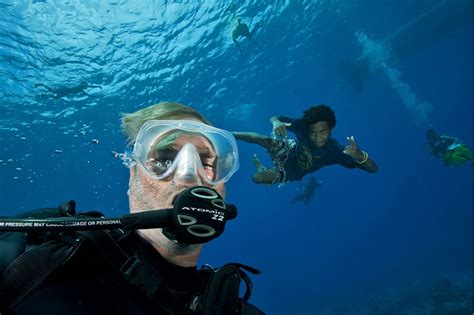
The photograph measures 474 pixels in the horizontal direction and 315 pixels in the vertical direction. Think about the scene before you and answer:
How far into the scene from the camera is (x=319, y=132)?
27.6ft

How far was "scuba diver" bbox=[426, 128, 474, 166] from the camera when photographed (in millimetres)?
11430

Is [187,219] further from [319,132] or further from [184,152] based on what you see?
[319,132]

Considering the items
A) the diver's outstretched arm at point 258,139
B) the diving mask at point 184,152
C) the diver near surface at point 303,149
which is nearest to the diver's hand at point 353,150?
the diver near surface at point 303,149

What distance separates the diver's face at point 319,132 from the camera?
27.5 ft

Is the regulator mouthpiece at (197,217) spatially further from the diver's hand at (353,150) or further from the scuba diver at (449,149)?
the scuba diver at (449,149)

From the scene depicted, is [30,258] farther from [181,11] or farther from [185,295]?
[181,11]

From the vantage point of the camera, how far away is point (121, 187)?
39.0 meters

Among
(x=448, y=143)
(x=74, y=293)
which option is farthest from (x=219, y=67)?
(x=74, y=293)

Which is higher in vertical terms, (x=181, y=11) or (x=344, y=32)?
(x=344, y=32)

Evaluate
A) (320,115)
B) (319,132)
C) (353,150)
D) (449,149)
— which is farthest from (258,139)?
(449,149)

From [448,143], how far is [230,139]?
12.9m

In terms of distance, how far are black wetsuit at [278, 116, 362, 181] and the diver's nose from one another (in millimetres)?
6586

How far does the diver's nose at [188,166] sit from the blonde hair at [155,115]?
1.44ft

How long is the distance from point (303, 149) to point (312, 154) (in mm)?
293
